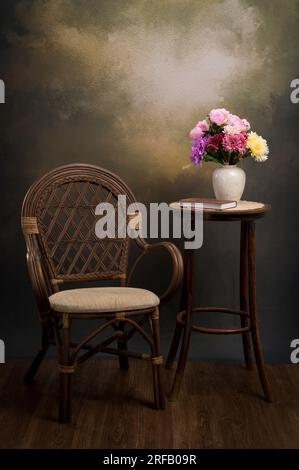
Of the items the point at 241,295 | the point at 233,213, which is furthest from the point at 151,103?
the point at 241,295

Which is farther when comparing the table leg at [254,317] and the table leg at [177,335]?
the table leg at [177,335]

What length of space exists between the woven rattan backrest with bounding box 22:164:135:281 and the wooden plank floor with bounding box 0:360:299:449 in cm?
52

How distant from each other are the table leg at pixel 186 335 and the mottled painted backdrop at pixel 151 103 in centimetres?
57

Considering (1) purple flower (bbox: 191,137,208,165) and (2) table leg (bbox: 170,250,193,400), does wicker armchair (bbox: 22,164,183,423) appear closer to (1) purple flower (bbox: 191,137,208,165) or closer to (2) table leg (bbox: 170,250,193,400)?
(2) table leg (bbox: 170,250,193,400)

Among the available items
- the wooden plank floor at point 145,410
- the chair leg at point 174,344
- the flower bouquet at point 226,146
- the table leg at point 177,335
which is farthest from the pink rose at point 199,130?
the wooden plank floor at point 145,410

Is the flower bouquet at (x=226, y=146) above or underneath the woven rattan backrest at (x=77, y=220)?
above

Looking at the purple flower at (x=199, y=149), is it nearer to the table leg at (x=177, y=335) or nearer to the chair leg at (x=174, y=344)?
the table leg at (x=177, y=335)

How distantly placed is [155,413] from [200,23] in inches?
78.1

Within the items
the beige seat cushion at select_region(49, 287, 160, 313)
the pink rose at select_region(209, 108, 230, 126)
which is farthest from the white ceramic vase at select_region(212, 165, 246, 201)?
the beige seat cushion at select_region(49, 287, 160, 313)

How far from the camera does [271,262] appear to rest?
12.7 feet

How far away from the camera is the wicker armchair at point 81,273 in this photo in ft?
9.88

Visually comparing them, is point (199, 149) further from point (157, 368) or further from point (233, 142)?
point (157, 368)

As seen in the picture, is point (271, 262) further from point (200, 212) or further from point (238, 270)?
point (200, 212)

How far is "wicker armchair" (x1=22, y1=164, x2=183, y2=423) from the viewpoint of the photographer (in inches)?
119
